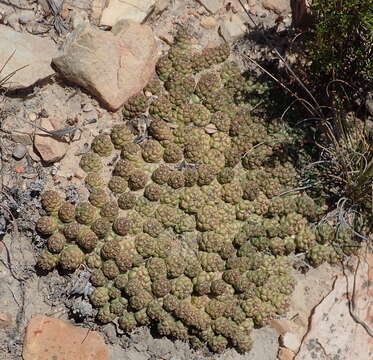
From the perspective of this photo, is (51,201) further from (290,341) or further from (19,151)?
(290,341)

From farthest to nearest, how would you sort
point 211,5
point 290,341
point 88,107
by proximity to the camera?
point 211,5
point 88,107
point 290,341

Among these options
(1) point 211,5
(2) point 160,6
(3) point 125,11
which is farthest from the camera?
(1) point 211,5

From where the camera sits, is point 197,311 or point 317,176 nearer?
point 197,311

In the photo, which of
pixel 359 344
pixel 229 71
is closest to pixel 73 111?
pixel 229 71

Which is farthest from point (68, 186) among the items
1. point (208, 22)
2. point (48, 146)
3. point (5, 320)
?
point (208, 22)

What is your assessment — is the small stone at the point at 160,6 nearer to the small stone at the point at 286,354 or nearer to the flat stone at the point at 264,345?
the flat stone at the point at 264,345

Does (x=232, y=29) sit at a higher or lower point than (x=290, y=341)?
higher

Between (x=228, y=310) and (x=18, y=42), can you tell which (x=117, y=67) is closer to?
(x=18, y=42)
